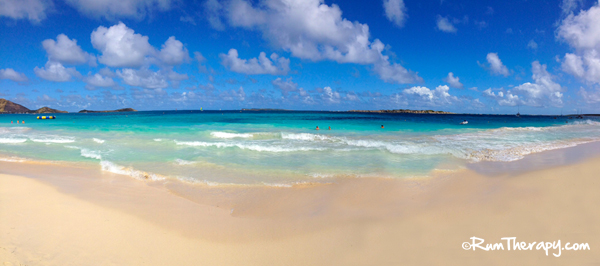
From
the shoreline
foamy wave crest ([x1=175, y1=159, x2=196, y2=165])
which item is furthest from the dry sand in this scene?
foamy wave crest ([x1=175, y1=159, x2=196, y2=165])

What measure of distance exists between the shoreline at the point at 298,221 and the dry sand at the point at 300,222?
0.07 ft

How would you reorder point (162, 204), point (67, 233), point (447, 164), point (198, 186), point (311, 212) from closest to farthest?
point (67, 233) < point (311, 212) < point (162, 204) < point (198, 186) < point (447, 164)

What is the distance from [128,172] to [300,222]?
299 inches

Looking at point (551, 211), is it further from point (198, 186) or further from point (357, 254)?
point (198, 186)

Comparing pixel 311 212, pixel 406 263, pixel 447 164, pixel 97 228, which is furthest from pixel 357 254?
pixel 447 164

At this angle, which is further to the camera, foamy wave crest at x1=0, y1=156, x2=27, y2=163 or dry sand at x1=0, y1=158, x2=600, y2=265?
foamy wave crest at x1=0, y1=156, x2=27, y2=163

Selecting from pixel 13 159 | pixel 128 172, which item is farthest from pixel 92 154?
pixel 128 172

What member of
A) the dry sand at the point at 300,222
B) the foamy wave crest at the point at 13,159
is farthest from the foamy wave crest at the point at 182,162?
the foamy wave crest at the point at 13,159

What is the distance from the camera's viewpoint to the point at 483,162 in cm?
1048

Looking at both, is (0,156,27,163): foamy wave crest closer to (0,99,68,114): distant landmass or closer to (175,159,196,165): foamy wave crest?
(175,159,196,165): foamy wave crest

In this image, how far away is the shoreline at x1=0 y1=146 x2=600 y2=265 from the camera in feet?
13.0

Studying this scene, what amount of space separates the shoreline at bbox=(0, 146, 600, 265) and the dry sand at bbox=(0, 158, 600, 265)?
0.9 inches

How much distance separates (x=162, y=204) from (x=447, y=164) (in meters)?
10.0

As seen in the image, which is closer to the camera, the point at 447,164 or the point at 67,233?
the point at 67,233
